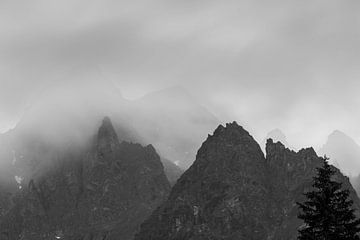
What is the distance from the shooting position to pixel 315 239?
49.0m

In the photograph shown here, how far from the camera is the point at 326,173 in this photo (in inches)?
1962

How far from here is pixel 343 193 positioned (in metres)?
48.2

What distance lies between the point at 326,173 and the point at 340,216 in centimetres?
319

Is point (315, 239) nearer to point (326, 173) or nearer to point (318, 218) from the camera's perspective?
point (318, 218)

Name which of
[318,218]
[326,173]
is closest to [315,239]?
[318,218]

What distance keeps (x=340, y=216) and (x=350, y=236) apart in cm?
152

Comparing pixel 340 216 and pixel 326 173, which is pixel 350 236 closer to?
pixel 340 216

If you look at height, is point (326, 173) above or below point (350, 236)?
above

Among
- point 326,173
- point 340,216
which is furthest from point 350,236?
point 326,173

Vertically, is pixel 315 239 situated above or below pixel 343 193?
below

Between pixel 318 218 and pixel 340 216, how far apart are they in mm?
1508

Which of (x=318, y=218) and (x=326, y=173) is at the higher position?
(x=326, y=173)

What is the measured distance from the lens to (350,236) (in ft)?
159
